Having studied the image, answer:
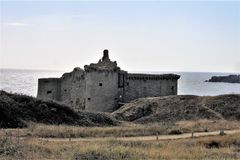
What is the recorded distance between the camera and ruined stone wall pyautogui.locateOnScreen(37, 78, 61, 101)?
195ft

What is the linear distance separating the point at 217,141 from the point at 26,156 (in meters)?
12.0

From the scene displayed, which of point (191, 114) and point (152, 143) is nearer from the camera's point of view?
point (152, 143)

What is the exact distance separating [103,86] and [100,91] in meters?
0.72

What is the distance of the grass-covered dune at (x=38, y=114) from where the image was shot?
33.4 metres

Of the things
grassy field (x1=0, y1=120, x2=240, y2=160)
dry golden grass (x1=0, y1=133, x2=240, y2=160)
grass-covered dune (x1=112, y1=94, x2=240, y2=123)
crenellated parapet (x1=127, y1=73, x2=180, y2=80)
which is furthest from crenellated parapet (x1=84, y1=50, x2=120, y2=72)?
dry golden grass (x1=0, y1=133, x2=240, y2=160)

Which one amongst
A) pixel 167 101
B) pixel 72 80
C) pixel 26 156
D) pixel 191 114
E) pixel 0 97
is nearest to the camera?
pixel 26 156

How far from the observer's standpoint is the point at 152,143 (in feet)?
81.6

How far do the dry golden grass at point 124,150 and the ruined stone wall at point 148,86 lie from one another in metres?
30.0

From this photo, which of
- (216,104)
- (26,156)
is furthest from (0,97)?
(216,104)

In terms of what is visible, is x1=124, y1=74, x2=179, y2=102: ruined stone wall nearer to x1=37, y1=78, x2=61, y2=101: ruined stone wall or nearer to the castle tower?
the castle tower

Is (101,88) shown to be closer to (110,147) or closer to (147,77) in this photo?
(147,77)

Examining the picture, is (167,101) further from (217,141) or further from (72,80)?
(217,141)

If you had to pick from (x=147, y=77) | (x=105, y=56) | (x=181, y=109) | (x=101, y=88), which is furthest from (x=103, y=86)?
(x=181, y=109)

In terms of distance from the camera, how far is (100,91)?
5278 centimetres
